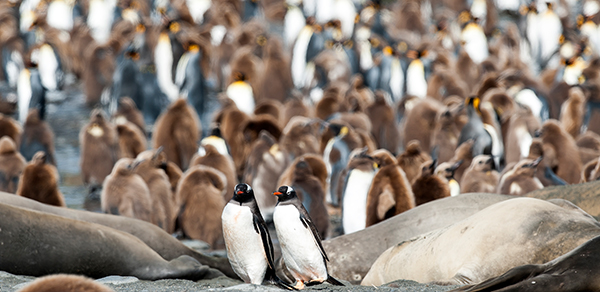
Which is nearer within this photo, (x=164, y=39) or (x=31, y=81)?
(x=31, y=81)

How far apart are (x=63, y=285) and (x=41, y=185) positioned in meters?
5.74

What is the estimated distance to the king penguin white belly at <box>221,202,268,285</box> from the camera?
15.8 ft

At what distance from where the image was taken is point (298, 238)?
16.0ft

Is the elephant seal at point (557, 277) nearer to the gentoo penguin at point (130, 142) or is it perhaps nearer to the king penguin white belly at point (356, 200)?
the king penguin white belly at point (356, 200)

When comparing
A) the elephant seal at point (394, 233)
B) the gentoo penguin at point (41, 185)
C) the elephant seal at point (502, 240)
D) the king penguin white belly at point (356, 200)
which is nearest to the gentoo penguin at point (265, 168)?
the king penguin white belly at point (356, 200)

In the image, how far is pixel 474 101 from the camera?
1083 centimetres

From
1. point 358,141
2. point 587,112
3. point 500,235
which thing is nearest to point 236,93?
point 358,141

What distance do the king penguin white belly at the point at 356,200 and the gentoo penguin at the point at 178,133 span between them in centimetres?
402

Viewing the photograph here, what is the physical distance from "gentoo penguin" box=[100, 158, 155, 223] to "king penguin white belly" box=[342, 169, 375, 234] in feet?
6.44

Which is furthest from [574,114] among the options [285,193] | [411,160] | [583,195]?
[285,193]

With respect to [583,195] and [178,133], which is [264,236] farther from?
[178,133]

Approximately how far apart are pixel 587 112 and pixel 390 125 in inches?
129

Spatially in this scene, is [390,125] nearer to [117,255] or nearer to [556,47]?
[117,255]

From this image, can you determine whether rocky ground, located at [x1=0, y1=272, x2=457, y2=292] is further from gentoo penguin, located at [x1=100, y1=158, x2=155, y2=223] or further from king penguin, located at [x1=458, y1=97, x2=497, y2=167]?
king penguin, located at [x1=458, y1=97, x2=497, y2=167]
